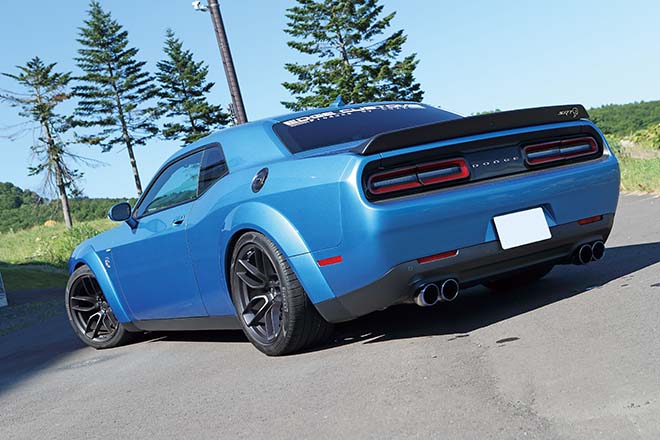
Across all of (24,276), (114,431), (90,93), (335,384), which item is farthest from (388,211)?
(90,93)

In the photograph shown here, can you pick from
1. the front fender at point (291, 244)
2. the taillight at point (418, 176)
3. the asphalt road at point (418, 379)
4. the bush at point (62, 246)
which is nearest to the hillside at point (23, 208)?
the bush at point (62, 246)

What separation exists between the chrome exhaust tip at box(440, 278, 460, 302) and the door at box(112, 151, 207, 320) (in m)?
1.68

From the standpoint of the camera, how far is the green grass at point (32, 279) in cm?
1631

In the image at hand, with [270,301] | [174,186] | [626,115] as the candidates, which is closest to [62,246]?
[174,186]

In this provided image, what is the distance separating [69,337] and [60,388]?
308 centimetres

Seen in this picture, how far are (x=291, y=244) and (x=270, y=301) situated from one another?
48 centimetres

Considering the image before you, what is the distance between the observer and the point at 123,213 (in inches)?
224

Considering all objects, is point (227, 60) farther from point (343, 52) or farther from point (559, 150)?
point (343, 52)

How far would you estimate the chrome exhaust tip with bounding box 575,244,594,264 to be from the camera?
4.32m

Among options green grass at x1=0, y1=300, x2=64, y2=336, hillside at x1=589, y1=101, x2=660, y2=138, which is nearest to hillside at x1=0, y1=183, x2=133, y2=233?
hillside at x1=589, y1=101, x2=660, y2=138

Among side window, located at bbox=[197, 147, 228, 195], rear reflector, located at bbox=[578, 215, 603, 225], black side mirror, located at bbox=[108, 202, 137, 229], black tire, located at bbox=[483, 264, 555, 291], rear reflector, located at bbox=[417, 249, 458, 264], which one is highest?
side window, located at bbox=[197, 147, 228, 195]

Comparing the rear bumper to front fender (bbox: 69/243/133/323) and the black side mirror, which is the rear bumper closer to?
the black side mirror

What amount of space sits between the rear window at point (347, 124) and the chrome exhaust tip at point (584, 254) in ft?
4.03

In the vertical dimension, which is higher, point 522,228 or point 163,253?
point 163,253
